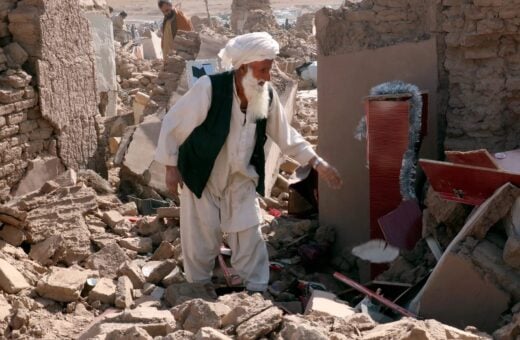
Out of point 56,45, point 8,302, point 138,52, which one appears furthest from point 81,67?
point 138,52

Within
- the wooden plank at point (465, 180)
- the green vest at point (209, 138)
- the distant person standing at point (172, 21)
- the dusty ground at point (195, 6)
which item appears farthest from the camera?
the dusty ground at point (195, 6)

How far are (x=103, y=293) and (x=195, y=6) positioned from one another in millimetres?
48611

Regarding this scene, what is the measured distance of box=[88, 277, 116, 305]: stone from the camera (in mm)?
5066

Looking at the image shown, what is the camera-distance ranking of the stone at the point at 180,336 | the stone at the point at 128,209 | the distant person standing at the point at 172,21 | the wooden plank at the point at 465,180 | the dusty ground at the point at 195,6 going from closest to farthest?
the stone at the point at 180,336 → the wooden plank at the point at 465,180 → the stone at the point at 128,209 → the distant person standing at the point at 172,21 → the dusty ground at the point at 195,6

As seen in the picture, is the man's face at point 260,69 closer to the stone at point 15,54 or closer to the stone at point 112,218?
the stone at point 112,218

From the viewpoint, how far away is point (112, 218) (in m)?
6.55

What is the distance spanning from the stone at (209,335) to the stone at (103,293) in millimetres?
1875

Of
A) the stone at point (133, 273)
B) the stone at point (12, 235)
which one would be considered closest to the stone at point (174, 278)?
the stone at point (133, 273)

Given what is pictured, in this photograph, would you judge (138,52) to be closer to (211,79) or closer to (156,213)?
(156,213)

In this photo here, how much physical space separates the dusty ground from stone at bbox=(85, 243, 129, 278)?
41092 millimetres

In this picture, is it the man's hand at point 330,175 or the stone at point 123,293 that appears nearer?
the man's hand at point 330,175

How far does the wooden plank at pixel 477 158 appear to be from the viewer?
4.11 metres

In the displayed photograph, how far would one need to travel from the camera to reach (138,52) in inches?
814

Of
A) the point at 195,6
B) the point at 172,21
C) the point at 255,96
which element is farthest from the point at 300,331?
the point at 195,6
